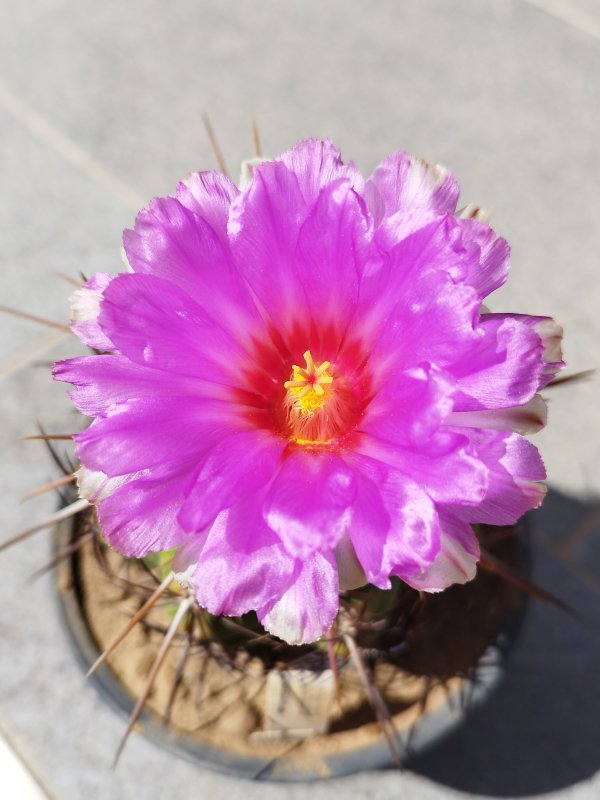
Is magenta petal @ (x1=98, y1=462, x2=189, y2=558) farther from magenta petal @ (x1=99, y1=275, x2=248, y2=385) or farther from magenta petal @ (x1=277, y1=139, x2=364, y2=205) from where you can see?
magenta petal @ (x1=277, y1=139, x2=364, y2=205)

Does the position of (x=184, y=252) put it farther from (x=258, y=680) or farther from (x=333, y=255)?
(x=258, y=680)

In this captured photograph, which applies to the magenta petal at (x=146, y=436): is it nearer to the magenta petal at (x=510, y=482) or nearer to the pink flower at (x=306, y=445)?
the pink flower at (x=306, y=445)

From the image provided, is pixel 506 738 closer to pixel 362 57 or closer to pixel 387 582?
pixel 387 582

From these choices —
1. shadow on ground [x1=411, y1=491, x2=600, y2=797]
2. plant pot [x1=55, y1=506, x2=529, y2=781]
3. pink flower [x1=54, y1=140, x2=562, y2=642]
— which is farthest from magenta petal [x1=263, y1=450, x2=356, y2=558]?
shadow on ground [x1=411, y1=491, x2=600, y2=797]

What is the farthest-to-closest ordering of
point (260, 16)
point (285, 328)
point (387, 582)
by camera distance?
point (260, 16) < point (285, 328) < point (387, 582)

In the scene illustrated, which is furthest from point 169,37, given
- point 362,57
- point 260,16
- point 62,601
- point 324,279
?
point 324,279

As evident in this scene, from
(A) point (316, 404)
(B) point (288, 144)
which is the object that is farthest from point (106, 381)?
(B) point (288, 144)
